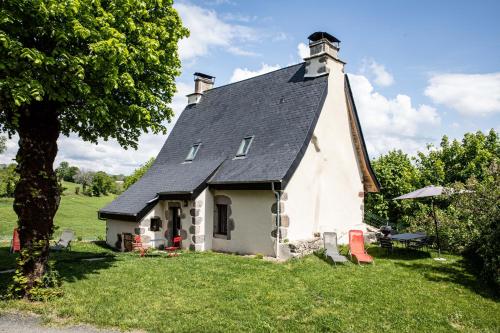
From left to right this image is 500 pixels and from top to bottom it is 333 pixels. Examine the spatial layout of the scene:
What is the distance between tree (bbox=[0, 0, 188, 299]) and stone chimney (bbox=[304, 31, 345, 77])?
7540 mm

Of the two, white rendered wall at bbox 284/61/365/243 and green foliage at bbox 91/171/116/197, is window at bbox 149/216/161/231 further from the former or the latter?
green foliage at bbox 91/171/116/197

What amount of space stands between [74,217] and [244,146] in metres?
26.6

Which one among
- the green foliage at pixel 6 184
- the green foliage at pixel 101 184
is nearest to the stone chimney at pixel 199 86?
the green foliage at pixel 6 184

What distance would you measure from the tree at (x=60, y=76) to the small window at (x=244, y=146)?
5.96 metres

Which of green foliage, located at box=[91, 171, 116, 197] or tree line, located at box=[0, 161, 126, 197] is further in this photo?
green foliage, located at box=[91, 171, 116, 197]

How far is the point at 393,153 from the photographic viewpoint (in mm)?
28531

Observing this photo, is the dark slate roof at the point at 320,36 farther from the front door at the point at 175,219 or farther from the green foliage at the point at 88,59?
the front door at the point at 175,219

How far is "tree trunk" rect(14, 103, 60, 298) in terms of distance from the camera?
27.2 ft

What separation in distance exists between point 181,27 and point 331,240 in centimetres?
879

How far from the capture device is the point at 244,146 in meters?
16.2

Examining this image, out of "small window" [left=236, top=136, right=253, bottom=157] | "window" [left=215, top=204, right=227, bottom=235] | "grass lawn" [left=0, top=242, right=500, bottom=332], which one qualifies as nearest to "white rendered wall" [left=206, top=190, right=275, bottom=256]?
"window" [left=215, top=204, right=227, bottom=235]

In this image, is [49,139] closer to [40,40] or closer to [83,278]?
[40,40]

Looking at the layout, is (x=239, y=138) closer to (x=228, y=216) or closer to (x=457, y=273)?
(x=228, y=216)

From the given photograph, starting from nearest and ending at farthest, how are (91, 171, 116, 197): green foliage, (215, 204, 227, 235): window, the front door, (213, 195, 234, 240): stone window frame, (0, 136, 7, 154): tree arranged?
(213, 195, 234, 240): stone window frame < (215, 204, 227, 235): window < the front door < (0, 136, 7, 154): tree < (91, 171, 116, 197): green foliage
